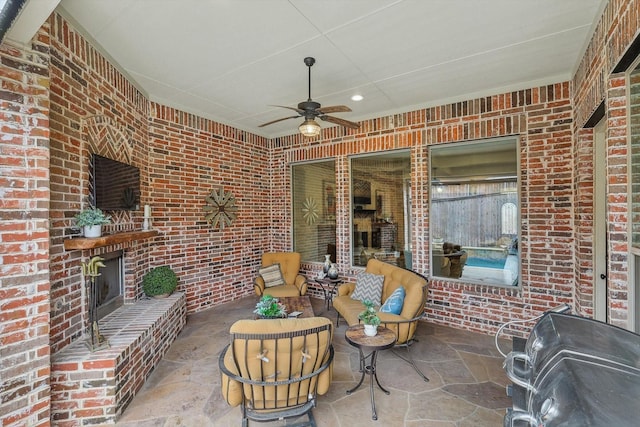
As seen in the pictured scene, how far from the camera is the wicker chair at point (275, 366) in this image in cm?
189

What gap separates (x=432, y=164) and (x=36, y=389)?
4.95 m

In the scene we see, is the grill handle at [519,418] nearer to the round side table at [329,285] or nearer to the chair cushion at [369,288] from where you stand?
the chair cushion at [369,288]

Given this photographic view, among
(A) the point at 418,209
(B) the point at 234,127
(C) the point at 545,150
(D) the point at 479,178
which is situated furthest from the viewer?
(B) the point at 234,127

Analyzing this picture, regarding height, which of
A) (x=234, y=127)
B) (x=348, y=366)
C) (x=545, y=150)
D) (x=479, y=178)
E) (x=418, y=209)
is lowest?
(x=348, y=366)

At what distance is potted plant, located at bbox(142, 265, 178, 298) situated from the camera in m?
3.78

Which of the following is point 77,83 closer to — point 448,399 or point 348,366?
point 348,366

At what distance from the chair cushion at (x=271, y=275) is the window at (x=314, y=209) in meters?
1.01

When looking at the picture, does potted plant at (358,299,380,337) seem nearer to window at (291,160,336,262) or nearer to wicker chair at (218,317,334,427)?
wicker chair at (218,317,334,427)

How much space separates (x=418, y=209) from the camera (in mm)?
4504

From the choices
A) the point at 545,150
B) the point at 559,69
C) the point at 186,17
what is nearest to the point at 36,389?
the point at 186,17

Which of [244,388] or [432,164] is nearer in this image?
[244,388]

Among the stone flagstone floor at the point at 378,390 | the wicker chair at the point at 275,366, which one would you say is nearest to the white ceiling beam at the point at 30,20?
the wicker chair at the point at 275,366

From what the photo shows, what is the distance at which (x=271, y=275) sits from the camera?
16.2 feet

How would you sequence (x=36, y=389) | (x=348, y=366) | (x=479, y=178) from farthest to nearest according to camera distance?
(x=479, y=178), (x=348, y=366), (x=36, y=389)
